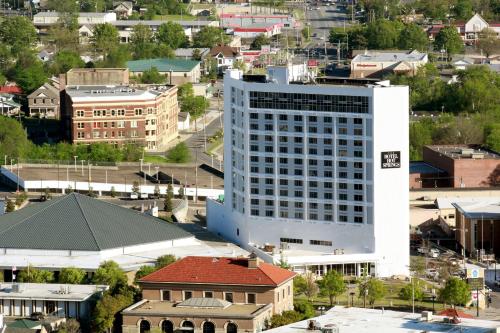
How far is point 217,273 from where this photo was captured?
73.2m

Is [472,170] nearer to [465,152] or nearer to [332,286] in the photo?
[465,152]

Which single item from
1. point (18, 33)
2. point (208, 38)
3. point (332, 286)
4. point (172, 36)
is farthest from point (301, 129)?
point (172, 36)

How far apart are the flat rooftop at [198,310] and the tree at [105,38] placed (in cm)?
8491

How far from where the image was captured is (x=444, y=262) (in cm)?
8481

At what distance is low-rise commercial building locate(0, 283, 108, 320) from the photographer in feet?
243

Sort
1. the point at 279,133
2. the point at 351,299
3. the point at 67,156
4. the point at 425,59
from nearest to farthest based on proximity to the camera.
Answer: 1. the point at 351,299
2. the point at 279,133
3. the point at 67,156
4. the point at 425,59

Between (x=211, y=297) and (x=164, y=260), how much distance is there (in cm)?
653

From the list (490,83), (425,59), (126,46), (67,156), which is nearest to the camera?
(67,156)

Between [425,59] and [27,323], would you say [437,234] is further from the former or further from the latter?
[425,59]

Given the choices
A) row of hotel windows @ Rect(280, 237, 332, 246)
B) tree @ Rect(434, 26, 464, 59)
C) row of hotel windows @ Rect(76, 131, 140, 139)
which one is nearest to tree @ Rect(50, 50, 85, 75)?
row of hotel windows @ Rect(76, 131, 140, 139)

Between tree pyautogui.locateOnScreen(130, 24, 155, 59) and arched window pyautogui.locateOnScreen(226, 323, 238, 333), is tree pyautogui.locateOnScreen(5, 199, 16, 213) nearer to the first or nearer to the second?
arched window pyautogui.locateOnScreen(226, 323, 238, 333)

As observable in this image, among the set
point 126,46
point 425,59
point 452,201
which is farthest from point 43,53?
point 452,201

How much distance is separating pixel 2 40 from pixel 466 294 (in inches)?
3718

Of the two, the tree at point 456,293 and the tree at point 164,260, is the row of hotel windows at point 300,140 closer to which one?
the tree at point 164,260
